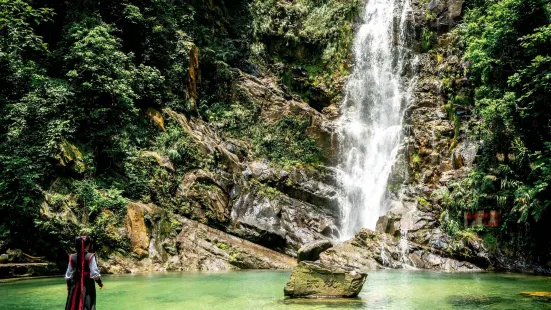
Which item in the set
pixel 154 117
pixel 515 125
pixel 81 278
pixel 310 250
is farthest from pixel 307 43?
pixel 81 278

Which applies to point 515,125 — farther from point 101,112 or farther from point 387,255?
point 101,112

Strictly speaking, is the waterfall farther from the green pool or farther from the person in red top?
the person in red top

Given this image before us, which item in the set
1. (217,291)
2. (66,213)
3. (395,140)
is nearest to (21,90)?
(66,213)

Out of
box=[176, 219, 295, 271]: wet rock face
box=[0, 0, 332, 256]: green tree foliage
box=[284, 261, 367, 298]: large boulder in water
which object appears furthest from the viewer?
box=[176, 219, 295, 271]: wet rock face

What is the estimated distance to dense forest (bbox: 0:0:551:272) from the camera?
16.3 m

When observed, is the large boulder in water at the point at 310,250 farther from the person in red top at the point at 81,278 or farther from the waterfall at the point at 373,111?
the person in red top at the point at 81,278

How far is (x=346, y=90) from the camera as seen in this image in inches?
1248

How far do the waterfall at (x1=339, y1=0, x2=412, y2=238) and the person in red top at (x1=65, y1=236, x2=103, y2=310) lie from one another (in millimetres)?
19020

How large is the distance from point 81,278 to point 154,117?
18272 millimetres

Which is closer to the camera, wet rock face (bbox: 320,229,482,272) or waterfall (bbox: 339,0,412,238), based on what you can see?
wet rock face (bbox: 320,229,482,272)

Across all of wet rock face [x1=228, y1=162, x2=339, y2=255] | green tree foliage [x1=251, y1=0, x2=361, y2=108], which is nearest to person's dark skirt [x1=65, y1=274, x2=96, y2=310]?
wet rock face [x1=228, y1=162, x2=339, y2=255]

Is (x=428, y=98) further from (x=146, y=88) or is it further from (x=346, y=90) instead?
(x=146, y=88)

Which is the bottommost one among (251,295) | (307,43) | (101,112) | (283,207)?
(251,295)

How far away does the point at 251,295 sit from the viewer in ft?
32.6
